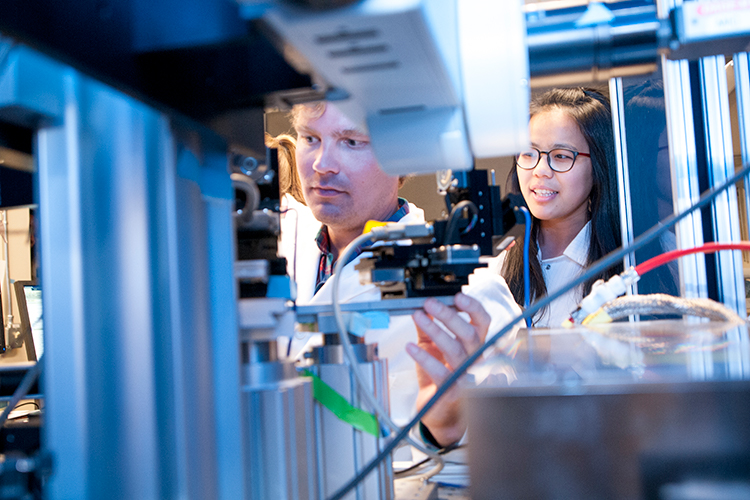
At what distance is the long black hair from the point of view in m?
1.83

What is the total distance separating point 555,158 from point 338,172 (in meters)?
0.84

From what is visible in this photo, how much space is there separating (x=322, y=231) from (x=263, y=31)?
58.0 inches

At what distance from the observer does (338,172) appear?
1.53m

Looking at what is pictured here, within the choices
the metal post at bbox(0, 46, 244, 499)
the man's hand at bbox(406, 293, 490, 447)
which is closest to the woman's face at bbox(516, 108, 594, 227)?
the man's hand at bbox(406, 293, 490, 447)

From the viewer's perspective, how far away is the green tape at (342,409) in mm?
460

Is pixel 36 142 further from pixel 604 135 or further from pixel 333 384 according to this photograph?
pixel 604 135

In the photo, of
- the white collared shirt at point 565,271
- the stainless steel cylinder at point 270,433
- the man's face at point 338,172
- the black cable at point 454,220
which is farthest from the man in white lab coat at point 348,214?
the stainless steel cylinder at point 270,433

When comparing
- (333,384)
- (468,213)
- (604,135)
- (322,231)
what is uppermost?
(604,135)

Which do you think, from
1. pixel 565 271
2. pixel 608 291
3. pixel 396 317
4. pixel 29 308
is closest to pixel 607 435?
pixel 608 291

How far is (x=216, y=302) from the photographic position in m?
0.35

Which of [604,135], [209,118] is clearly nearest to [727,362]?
[209,118]

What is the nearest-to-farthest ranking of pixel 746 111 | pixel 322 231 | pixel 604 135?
pixel 746 111 < pixel 322 231 < pixel 604 135

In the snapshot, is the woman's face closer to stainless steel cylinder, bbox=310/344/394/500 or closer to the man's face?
the man's face

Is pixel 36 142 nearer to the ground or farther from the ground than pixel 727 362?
farther from the ground
